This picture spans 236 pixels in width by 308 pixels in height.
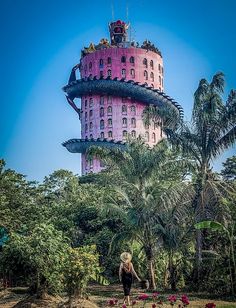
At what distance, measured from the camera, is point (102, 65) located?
2879 inches

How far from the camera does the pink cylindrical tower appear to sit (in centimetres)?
6681

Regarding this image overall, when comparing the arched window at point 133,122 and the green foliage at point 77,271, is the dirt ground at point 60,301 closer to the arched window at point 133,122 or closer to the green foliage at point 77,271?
the green foliage at point 77,271

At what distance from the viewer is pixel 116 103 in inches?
2768

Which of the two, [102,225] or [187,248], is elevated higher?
[102,225]

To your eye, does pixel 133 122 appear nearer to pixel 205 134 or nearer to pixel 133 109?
pixel 133 109

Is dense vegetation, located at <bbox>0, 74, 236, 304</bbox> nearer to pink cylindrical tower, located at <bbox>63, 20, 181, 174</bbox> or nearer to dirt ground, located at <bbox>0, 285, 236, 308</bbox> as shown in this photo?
dirt ground, located at <bbox>0, 285, 236, 308</bbox>

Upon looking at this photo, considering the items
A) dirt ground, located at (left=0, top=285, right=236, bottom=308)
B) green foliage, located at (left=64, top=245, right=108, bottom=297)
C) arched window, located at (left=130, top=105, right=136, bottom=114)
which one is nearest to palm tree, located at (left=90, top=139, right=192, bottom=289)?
dirt ground, located at (left=0, top=285, right=236, bottom=308)

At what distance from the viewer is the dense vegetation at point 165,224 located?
44.4 feet

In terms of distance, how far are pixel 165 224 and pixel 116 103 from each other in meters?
52.1

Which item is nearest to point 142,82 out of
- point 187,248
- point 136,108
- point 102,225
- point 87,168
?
point 136,108

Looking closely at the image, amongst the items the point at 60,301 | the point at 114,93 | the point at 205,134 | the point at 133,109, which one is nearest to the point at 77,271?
the point at 60,301

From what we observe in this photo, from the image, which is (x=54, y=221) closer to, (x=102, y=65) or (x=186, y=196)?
(x=186, y=196)

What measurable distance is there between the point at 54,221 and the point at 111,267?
444 cm

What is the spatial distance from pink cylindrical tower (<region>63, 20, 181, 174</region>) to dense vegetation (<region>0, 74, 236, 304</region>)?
4163 cm
